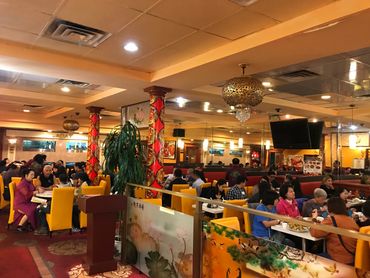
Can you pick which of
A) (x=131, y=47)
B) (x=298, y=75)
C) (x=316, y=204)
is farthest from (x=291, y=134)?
(x=131, y=47)

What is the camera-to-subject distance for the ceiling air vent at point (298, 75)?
561 cm

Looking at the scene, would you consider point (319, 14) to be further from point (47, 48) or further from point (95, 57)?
point (47, 48)

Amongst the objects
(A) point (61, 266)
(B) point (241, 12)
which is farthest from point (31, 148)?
(B) point (241, 12)

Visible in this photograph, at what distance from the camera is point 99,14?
3.43 metres

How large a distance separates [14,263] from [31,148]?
11.7 meters

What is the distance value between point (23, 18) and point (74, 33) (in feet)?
1.96

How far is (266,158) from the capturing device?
14.2m

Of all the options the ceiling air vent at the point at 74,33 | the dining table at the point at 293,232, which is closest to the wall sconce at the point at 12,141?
the ceiling air vent at the point at 74,33

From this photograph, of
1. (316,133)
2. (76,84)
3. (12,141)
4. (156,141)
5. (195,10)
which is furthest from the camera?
(12,141)

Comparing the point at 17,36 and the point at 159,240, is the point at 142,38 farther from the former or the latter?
the point at 159,240

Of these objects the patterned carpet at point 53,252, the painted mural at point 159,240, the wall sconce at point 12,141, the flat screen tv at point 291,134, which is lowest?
the patterned carpet at point 53,252

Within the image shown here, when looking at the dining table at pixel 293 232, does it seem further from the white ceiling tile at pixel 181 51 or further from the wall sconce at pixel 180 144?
the wall sconce at pixel 180 144

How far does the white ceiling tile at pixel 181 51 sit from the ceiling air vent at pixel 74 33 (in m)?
0.87

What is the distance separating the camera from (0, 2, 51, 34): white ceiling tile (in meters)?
3.37
